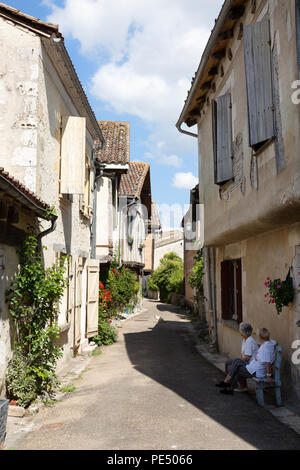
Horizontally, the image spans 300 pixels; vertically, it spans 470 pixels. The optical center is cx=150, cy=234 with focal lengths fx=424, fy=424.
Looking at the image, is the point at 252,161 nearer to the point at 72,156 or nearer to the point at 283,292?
the point at 283,292

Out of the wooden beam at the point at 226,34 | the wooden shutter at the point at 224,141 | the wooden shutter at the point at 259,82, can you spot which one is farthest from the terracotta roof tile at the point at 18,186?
the wooden beam at the point at 226,34

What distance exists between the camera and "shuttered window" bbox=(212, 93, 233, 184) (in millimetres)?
7820

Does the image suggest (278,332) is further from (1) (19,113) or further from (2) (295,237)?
(1) (19,113)

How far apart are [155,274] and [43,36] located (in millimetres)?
28114

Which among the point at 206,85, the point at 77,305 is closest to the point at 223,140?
the point at 206,85

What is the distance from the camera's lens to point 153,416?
5.23m

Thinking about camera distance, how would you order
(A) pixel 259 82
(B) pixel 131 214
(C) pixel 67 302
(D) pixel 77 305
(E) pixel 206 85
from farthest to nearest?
1. (B) pixel 131 214
2. (D) pixel 77 305
3. (E) pixel 206 85
4. (C) pixel 67 302
5. (A) pixel 259 82

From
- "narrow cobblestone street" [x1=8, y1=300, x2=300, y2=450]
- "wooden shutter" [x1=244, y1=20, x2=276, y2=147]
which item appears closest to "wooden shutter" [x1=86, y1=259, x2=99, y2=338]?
"narrow cobblestone street" [x1=8, y1=300, x2=300, y2=450]

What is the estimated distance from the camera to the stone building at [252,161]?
5035mm

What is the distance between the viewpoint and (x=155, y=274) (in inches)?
1335

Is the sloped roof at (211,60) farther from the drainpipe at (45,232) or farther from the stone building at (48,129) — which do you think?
the drainpipe at (45,232)

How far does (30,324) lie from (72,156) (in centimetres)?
339

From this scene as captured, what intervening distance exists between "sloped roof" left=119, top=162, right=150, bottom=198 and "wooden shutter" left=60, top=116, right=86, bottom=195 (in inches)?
394
